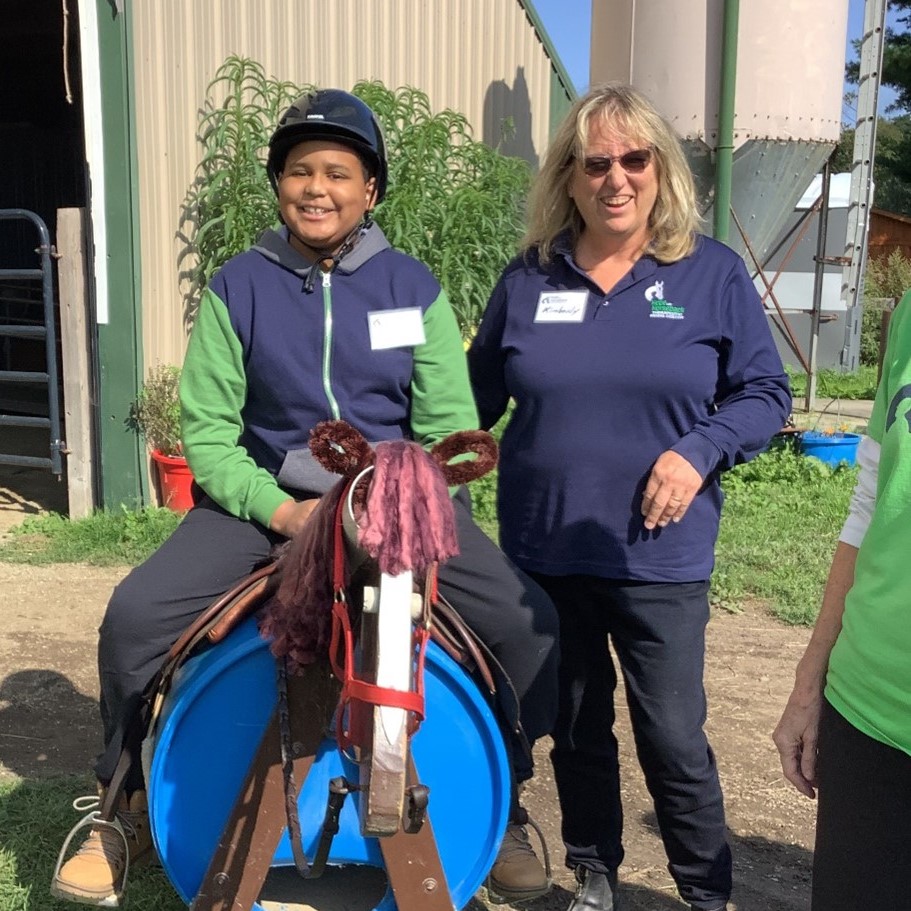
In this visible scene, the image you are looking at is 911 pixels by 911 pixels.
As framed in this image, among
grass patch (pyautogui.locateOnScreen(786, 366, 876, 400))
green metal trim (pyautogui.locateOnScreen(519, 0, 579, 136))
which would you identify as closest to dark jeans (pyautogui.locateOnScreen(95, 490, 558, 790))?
green metal trim (pyautogui.locateOnScreen(519, 0, 579, 136))

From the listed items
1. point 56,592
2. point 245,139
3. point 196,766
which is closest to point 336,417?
point 196,766

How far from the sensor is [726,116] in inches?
306

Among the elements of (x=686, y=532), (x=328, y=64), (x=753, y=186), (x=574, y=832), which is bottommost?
(x=574, y=832)

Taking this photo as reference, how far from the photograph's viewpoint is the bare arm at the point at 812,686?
177cm

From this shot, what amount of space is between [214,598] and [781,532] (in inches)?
199

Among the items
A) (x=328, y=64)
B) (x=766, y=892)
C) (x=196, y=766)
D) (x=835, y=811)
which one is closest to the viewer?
(x=835, y=811)

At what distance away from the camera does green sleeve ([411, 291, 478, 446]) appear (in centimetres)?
267

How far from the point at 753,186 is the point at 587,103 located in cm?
703

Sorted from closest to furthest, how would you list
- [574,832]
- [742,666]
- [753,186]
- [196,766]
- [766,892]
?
[196,766]
[574,832]
[766,892]
[742,666]
[753,186]

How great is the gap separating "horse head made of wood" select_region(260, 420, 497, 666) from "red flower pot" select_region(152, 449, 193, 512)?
15.1ft

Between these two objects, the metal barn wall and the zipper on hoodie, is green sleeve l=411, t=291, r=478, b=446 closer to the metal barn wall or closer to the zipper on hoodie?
the zipper on hoodie

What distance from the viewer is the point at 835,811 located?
1.65 metres

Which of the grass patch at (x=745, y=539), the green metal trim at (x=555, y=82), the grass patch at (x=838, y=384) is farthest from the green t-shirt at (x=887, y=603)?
the grass patch at (x=838, y=384)

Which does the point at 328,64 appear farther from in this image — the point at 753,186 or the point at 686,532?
the point at 686,532
